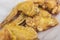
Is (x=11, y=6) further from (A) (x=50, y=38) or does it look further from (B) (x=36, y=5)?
(A) (x=50, y=38)

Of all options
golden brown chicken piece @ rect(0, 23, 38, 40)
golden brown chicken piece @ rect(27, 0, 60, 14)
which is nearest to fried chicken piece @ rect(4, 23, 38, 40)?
golden brown chicken piece @ rect(0, 23, 38, 40)

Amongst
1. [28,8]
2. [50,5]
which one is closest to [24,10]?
[28,8]

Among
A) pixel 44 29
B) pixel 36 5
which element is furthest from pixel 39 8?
pixel 44 29

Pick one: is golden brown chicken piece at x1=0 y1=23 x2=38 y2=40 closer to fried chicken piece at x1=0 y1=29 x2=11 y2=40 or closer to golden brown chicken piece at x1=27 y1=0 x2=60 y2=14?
fried chicken piece at x1=0 y1=29 x2=11 y2=40

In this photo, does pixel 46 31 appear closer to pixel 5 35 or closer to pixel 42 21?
pixel 42 21

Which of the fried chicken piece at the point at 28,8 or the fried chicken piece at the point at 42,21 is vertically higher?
the fried chicken piece at the point at 28,8

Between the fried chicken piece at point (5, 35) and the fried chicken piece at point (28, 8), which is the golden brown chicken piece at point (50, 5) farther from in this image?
the fried chicken piece at point (5, 35)

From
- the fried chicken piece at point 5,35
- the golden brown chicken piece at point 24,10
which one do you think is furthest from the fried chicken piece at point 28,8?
the fried chicken piece at point 5,35
